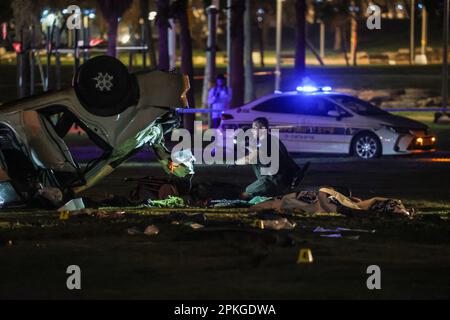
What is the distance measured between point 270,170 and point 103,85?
2797 mm

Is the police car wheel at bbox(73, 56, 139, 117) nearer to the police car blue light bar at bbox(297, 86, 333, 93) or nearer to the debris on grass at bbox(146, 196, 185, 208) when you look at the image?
the debris on grass at bbox(146, 196, 185, 208)

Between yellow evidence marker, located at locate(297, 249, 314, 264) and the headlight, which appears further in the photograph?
the headlight

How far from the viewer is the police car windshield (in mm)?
26327

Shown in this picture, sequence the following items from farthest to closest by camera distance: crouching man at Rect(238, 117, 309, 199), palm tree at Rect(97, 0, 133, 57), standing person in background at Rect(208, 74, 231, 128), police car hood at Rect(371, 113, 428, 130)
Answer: palm tree at Rect(97, 0, 133, 57), standing person in background at Rect(208, 74, 231, 128), police car hood at Rect(371, 113, 428, 130), crouching man at Rect(238, 117, 309, 199)

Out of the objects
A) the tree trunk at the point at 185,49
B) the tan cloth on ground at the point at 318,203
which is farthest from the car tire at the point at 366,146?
the tan cloth on ground at the point at 318,203


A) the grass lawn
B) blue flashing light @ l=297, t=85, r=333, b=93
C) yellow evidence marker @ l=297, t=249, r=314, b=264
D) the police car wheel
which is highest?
the police car wheel

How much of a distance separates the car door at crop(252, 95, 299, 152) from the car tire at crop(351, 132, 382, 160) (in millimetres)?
1379

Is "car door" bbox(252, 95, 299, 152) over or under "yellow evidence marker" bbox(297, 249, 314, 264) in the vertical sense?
over

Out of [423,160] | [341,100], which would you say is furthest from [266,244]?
[341,100]

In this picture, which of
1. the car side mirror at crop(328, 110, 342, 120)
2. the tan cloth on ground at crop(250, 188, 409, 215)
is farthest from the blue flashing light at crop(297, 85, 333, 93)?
the tan cloth on ground at crop(250, 188, 409, 215)

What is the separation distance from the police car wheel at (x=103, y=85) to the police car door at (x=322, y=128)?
1114cm

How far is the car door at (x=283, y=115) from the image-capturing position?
2625 cm

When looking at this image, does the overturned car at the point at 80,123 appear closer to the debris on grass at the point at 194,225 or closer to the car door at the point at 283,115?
the debris on grass at the point at 194,225
